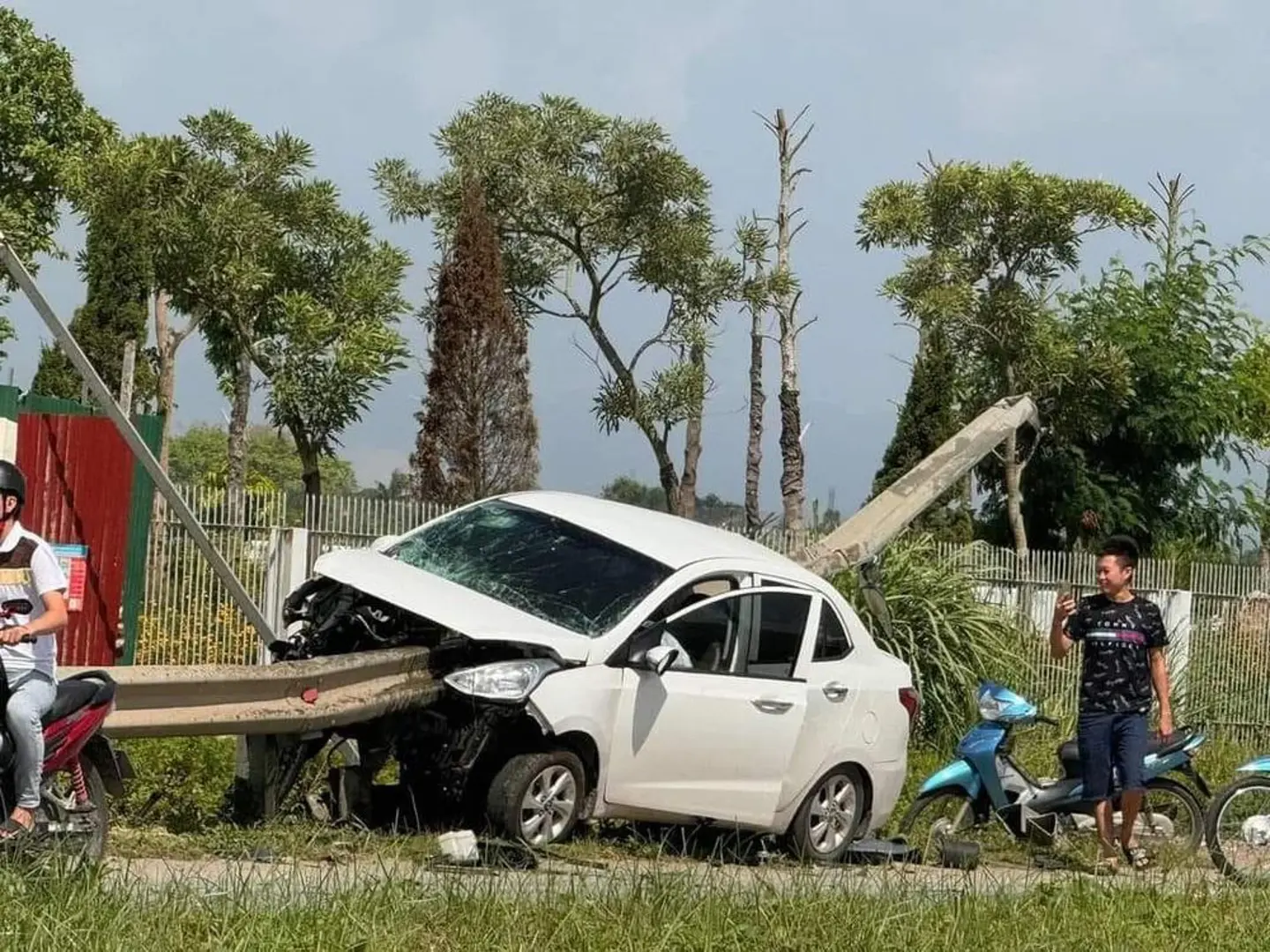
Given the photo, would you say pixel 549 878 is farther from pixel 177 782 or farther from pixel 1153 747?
pixel 1153 747

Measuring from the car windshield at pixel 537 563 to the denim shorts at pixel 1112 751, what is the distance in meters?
2.61

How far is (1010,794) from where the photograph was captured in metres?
12.0

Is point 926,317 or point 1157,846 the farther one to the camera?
point 926,317

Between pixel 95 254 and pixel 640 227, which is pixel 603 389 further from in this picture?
pixel 95 254

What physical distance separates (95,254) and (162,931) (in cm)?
2798

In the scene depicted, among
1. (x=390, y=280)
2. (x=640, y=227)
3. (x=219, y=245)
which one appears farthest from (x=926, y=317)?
(x=219, y=245)

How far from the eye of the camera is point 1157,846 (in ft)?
37.4

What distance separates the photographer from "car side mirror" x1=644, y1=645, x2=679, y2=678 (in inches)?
393

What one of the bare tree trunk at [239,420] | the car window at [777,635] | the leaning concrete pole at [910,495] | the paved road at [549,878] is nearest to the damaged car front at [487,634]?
the paved road at [549,878]

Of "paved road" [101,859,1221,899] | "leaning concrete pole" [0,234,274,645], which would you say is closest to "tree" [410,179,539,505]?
"leaning concrete pole" [0,234,274,645]

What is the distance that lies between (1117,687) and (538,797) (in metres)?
3.43

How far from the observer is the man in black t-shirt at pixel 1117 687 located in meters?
11.0

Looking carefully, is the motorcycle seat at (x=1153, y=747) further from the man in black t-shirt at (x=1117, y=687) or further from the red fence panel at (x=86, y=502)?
the red fence panel at (x=86, y=502)

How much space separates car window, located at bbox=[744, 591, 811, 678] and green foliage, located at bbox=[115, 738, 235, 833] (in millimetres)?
3041
